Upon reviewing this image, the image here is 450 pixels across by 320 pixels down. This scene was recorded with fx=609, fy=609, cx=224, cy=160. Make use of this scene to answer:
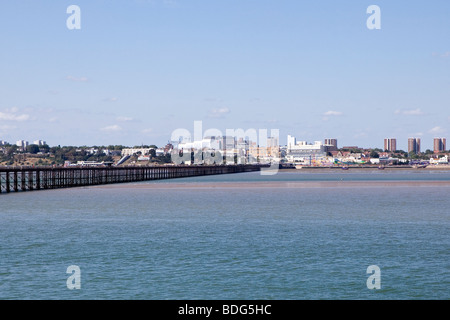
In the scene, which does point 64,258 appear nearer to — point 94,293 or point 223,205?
point 94,293

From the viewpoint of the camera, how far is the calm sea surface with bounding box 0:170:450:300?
84.8 feet

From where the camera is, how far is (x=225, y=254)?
3425 cm

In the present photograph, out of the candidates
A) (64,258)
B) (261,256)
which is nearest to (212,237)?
(261,256)

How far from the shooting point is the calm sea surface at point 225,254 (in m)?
25.9

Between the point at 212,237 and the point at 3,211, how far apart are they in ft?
100.0

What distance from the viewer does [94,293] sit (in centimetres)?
2541

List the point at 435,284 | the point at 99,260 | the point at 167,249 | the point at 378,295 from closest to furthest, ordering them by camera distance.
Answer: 1. the point at 378,295
2. the point at 435,284
3. the point at 99,260
4. the point at 167,249

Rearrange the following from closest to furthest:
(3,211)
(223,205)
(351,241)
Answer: (351,241) → (3,211) → (223,205)

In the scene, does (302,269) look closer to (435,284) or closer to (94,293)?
(435,284)

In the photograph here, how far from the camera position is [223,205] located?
7244 centimetres

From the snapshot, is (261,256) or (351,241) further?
(351,241)

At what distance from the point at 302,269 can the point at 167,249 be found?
9.53 meters
